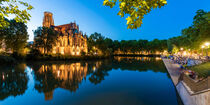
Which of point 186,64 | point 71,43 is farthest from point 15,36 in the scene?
point 186,64

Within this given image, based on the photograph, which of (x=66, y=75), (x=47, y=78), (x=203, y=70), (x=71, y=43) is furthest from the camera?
(x=71, y=43)

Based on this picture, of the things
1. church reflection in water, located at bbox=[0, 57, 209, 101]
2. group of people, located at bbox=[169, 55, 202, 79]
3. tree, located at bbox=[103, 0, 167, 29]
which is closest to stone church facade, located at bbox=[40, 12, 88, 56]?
church reflection in water, located at bbox=[0, 57, 209, 101]

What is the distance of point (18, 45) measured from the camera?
126 feet

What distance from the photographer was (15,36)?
1503 inches

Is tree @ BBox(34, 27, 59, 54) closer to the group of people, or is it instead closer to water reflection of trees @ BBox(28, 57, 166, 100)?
water reflection of trees @ BBox(28, 57, 166, 100)

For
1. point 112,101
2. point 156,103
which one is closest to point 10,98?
point 112,101

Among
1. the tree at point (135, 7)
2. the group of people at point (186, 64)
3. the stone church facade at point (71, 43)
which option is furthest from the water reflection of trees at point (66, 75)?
the stone church facade at point (71, 43)

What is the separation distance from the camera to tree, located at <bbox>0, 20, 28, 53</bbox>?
3591 cm

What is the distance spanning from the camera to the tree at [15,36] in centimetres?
3591

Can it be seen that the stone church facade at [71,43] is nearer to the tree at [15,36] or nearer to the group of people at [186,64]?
the tree at [15,36]

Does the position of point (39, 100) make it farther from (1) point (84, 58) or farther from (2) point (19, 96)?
(1) point (84, 58)

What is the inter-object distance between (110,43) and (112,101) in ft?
309

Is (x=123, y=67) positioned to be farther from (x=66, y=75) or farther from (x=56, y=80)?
(x=56, y=80)

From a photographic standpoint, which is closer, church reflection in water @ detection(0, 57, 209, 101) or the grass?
the grass
